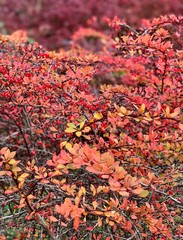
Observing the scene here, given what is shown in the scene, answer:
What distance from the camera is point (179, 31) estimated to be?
332cm

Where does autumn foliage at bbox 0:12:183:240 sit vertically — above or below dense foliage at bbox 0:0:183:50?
below

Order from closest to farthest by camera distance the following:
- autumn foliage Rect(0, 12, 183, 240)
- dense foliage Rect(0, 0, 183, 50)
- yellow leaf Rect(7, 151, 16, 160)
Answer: yellow leaf Rect(7, 151, 16, 160) → autumn foliage Rect(0, 12, 183, 240) → dense foliage Rect(0, 0, 183, 50)

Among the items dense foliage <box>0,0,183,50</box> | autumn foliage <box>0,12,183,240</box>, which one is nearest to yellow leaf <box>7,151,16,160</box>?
autumn foliage <box>0,12,183,240</box>

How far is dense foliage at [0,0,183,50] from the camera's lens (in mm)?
10148

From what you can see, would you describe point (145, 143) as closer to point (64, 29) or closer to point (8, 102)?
point (8, 102)

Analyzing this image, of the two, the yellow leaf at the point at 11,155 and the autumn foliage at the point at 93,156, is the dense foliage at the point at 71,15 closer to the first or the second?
the autumn foliage at the point at 93,156

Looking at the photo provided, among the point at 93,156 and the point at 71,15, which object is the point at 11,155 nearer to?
the point at 93,156

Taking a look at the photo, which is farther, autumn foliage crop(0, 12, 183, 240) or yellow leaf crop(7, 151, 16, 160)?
autumn foliage crop(0, 12, 183, 240)

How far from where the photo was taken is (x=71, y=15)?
10219 mm

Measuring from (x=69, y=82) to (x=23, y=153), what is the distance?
40.2 inches

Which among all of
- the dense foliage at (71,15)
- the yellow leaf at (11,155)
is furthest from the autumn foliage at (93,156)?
the dense foliage at (71,15)

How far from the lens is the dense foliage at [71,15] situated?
1015 cm

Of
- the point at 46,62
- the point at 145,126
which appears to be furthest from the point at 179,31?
the point at 46,62

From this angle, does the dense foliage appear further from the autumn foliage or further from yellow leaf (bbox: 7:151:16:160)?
yellow leaf (bbox: 7:151:16:160)
